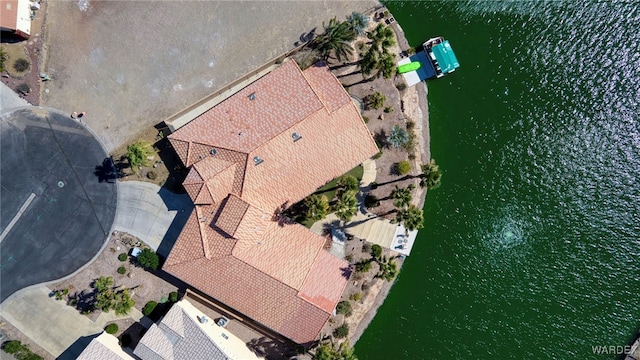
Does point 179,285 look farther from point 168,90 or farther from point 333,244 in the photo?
point 168,90

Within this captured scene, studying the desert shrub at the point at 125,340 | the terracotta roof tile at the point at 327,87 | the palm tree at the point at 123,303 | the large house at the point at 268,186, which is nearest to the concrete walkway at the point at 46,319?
the desert shrub at the point at 125,340

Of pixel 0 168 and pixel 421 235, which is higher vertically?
pixel 421 235

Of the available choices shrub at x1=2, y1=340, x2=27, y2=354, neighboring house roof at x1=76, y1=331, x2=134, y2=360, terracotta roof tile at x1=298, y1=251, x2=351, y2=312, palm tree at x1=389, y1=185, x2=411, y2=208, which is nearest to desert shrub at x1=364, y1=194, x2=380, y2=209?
palm tree at x1=389, y1=185, x2=411, y2=208

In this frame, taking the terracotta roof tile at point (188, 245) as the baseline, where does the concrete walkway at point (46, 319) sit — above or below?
below

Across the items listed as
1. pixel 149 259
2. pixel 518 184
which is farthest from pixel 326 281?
pixel 518 184

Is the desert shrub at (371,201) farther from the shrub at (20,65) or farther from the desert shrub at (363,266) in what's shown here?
the shrub at (20,65)

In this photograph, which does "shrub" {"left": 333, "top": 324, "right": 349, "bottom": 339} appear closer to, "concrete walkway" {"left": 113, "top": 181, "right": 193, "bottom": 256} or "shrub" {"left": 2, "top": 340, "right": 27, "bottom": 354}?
"concrete walkway" {"left": 113, "top": 181, "right": 193, "bottom": 256}

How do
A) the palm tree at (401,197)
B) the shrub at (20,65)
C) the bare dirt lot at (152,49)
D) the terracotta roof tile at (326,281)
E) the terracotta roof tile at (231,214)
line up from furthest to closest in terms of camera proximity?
the bare dirt lot at (152,49) → the shrub at (20,65) → the terracotta roof tile at (326,281) → the palm tree at (401,197) → the terracotta roof tile at (231,214)

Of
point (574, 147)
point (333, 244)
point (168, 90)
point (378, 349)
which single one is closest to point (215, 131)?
point (168, 90)
